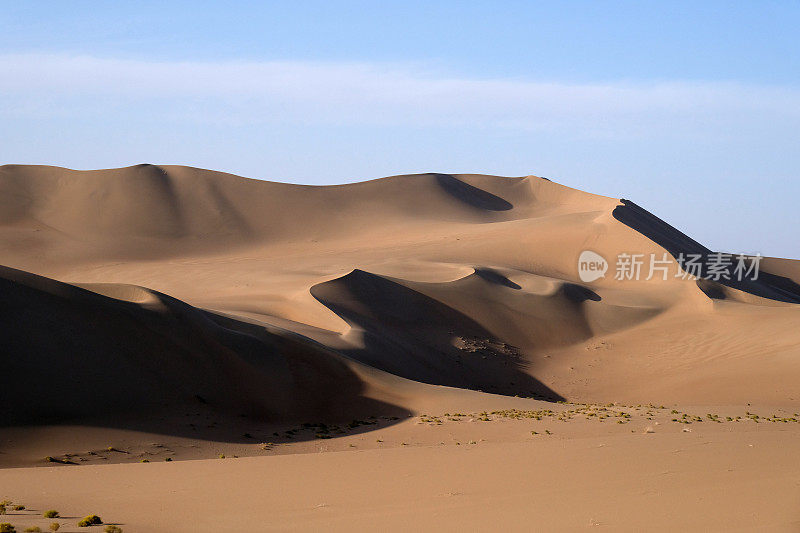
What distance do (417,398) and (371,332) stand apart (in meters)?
8.07

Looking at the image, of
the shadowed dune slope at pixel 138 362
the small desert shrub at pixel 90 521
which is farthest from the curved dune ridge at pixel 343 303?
the small desert shrub at pixel 90 521

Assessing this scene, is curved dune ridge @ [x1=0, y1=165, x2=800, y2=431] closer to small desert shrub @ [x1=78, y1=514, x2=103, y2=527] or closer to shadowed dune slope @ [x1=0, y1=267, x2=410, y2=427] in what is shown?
shadowed dune slope @ [x1=0, y1=267, x2=410, y2=427]

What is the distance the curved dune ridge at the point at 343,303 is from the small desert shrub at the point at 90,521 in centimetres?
784

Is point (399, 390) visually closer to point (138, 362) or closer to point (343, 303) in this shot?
point (138, 362)

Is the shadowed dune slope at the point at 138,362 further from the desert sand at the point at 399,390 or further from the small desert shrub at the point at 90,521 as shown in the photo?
the small desert shrub at the point at 90,521

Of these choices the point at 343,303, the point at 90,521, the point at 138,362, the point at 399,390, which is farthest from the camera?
the point at 343,303

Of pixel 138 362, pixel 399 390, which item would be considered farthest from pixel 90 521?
pixel 399 390

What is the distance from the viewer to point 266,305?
32.7 meters

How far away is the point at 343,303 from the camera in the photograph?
32.5 meters

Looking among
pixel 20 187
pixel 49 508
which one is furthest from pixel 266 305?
pixel 20 187

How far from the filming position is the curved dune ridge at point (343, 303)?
18688 mm

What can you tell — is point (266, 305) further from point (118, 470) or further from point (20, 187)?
point (20, 187)

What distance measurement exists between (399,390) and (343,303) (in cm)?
1105

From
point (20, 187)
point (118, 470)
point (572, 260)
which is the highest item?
point (20, 187)
